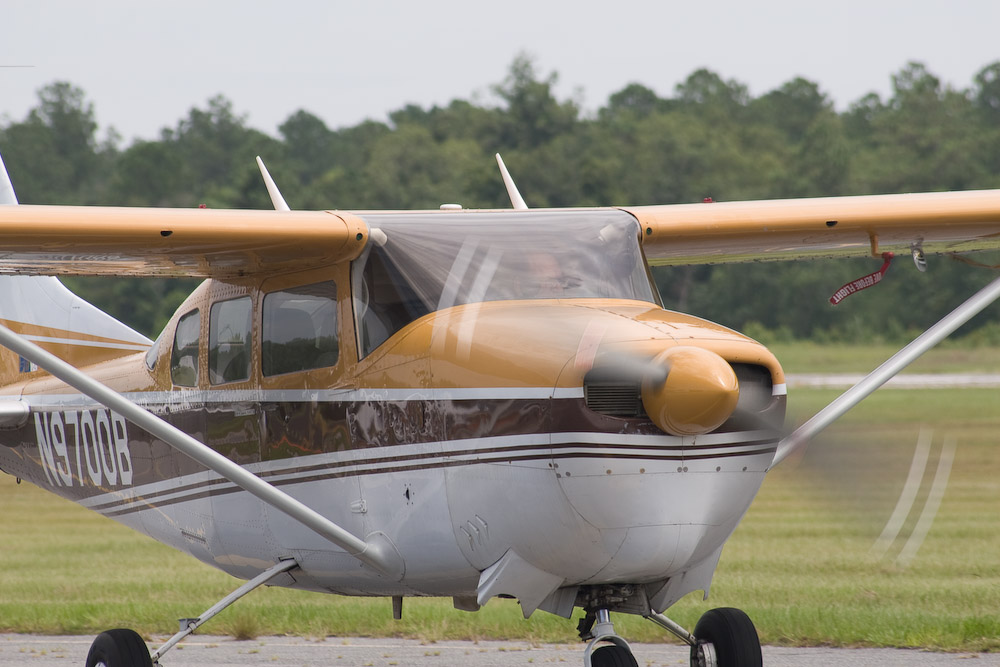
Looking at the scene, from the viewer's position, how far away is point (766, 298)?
5325 cm

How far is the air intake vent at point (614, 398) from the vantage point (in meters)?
5.22

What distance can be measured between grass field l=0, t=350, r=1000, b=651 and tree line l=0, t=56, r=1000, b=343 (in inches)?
1172

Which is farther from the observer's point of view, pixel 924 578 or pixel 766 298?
pixel 766 298

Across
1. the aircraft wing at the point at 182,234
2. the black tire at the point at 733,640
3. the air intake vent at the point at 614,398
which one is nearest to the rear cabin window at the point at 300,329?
the aircraft wing at the point at 182,234

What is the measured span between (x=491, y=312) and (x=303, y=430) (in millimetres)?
1383

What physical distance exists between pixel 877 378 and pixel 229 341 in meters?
3.42

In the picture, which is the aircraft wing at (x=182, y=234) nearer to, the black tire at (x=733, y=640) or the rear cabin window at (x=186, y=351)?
the rear cabin window at (x=186, y=351)

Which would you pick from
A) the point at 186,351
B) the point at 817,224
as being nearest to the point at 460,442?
the point at 186,351

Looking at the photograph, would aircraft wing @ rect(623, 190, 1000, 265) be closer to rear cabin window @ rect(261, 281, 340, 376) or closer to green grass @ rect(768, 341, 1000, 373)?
rear cabin window @ rect(261, 281, 340, 376)

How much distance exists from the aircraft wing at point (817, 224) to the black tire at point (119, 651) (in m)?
3.40

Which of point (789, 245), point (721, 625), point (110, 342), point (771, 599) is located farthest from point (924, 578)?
point (110, 342)

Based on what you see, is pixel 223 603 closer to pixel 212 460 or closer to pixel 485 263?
pixel 212 460

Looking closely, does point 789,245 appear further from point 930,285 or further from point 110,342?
point 930,285

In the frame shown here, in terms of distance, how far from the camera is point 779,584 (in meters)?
12.0
